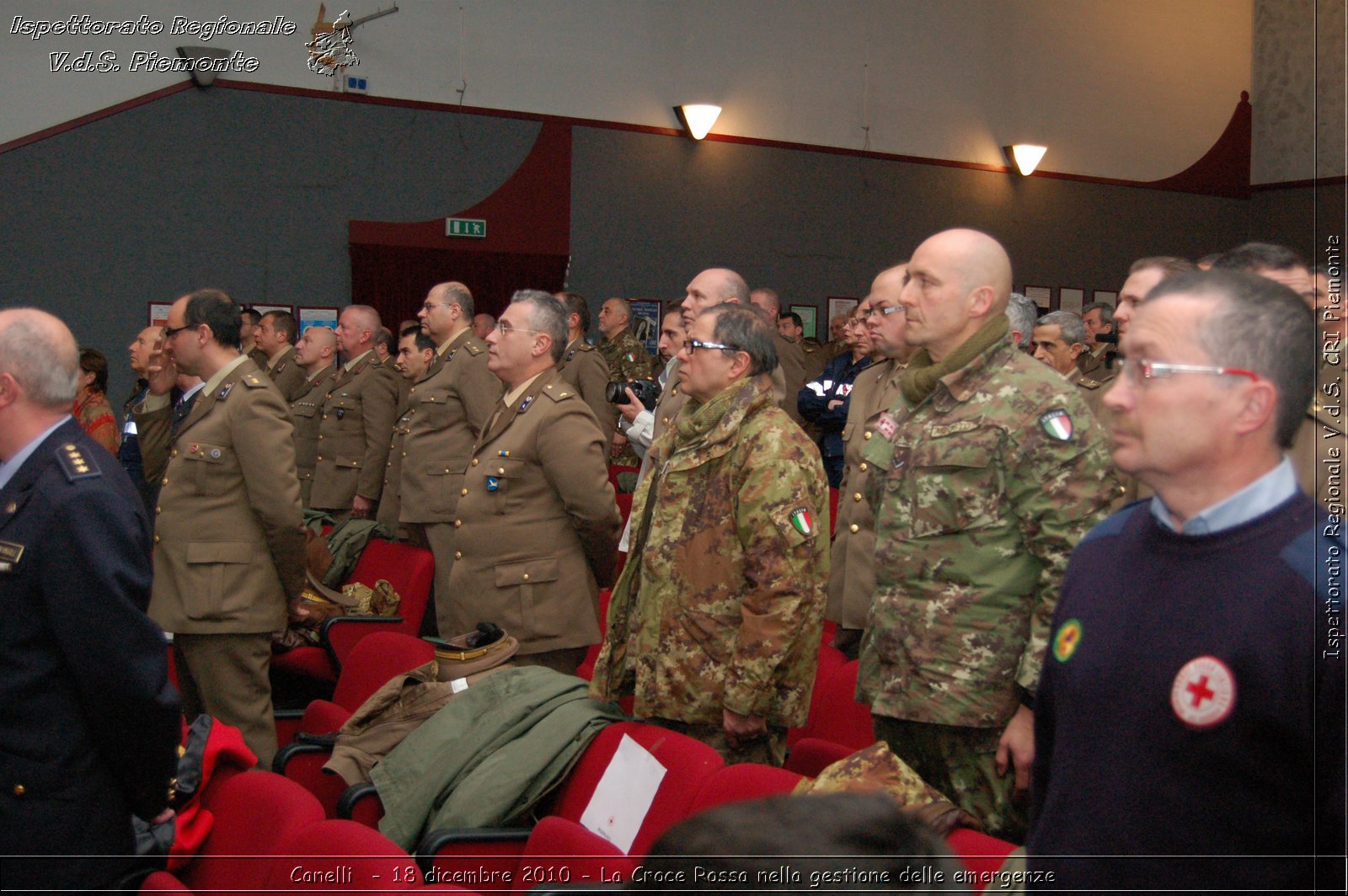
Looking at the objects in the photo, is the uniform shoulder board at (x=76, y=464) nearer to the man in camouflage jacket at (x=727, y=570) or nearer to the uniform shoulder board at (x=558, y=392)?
the man in camouflage jacket at (x=727, y=570)

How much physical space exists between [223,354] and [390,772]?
1.59 meters

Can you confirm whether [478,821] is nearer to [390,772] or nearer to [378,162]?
[390,772]

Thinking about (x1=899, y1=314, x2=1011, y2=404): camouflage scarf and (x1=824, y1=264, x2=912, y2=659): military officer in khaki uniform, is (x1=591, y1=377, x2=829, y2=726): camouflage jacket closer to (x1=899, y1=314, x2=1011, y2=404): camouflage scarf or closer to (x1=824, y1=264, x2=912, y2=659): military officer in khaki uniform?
(x1=899, y1=314, x2=1011, y2=404): camouflage scarf

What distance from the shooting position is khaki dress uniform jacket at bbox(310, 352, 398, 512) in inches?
243

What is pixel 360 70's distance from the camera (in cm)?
896

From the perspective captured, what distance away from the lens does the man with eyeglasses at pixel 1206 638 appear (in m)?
1.21

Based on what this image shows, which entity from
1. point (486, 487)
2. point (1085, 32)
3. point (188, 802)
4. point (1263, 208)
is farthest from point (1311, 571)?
point (1263, 208)

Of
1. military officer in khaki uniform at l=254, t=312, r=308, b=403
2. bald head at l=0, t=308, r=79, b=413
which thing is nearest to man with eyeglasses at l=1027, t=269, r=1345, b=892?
bald head at l=0, t=308, r=79, b=413

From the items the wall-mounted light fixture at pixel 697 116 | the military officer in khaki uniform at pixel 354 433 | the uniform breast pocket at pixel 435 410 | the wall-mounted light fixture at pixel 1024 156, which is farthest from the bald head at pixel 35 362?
the wall-mounted light fixture at pixel 1024 156

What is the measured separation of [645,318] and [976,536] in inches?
319

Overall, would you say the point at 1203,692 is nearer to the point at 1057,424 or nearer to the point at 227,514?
the point at 1057,424

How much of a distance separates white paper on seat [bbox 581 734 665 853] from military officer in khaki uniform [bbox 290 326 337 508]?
172 inches

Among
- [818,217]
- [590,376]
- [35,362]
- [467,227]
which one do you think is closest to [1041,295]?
[818,217]

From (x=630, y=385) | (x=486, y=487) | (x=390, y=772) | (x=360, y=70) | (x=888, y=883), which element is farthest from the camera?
(x=360, y=70)
